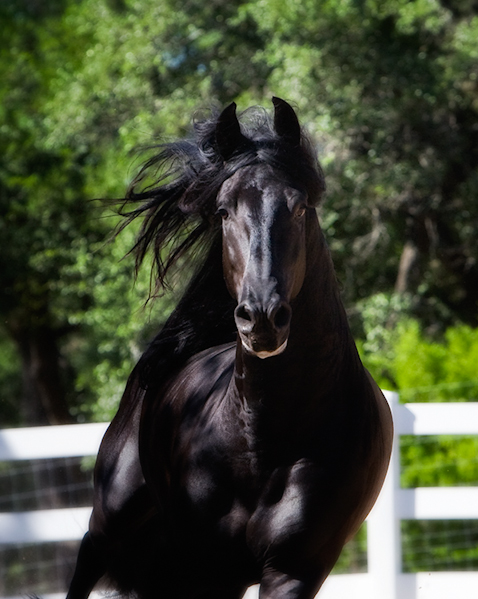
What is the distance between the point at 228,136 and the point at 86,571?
6.21 feet

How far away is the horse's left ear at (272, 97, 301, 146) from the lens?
242 cm

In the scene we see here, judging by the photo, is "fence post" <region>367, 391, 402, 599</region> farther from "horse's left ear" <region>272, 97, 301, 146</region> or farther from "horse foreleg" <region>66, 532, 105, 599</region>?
"horse's left ear" <region>272, 97, 301, 146</region>

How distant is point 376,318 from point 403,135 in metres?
2.13

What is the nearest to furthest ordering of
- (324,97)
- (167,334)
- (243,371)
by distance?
(243,371) < (167,334) < (324,97)

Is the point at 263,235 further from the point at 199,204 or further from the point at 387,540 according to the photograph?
the point at 387,540

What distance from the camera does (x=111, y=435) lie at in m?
3.30

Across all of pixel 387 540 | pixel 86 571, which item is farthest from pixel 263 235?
pixel 387 540

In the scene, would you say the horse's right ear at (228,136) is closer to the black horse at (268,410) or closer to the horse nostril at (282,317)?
the black horse at (268,410)

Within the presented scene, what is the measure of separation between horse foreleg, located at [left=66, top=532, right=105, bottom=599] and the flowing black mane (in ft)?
2.38

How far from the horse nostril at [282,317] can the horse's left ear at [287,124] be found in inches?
25.7

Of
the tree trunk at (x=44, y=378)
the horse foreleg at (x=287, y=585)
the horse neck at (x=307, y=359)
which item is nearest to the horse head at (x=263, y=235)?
the horse neck at (x=307, y=359)

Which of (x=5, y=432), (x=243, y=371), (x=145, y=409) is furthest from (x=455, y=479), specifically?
(x=243, y=371)

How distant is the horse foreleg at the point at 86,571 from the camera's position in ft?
10.8

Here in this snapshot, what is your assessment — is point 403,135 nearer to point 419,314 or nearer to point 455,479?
point 419,314
